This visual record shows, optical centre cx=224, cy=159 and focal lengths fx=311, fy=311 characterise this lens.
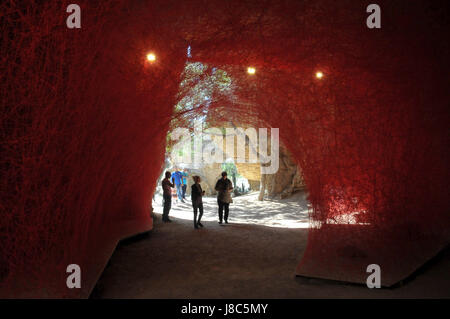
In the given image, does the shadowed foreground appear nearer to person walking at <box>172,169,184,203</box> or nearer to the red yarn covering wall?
the red yarn covering wall

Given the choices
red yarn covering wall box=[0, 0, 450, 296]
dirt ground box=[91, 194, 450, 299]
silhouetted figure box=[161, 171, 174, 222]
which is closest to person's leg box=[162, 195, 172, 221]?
silhouetted figure box=[161, 171, 174, 222]

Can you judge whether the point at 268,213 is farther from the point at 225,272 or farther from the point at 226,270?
the point at 225,272

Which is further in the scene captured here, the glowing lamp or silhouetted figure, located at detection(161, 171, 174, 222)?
silhouetted figure, located at detection(161, 171, 174, 222)

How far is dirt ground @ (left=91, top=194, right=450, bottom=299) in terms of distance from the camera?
379cm

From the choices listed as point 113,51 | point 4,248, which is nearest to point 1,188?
point 4,248

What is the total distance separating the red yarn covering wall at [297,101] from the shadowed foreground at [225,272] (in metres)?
0.57

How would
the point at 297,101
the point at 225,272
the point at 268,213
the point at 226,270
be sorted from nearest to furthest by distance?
the point at 225,272 < the point at 226,270 < the point at 297,101 < the point at 268,213

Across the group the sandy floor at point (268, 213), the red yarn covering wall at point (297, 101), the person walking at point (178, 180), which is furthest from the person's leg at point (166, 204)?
the person walking at point (178, 180)

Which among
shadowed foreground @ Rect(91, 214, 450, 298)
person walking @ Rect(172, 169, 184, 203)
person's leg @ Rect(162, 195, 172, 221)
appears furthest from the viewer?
person walking @ Rect(172, 169, 184, 203)

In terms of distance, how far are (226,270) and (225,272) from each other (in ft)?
0.34

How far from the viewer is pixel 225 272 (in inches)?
186

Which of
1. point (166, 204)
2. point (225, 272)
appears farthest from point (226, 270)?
point (166, 204)
